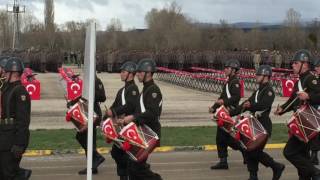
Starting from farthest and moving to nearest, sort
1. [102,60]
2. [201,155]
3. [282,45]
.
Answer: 1. [282,45]
2. [102,60]
3. [201,155]

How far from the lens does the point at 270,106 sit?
372 inches

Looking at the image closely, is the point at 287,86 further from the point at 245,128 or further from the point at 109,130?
→ the point at 109,130

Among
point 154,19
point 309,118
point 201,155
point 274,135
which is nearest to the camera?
point 309,118

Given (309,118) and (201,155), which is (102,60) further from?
(309,118)

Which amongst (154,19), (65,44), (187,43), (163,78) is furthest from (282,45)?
(163,78)

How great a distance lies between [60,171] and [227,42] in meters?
69.7

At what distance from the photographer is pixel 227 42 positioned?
79.2 m

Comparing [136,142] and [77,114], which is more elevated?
[77,114]

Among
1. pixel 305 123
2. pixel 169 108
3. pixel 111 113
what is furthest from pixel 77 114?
pixel 169 108

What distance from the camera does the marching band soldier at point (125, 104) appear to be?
886 centimetres

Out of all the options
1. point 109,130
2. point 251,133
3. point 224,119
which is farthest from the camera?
point 224,119

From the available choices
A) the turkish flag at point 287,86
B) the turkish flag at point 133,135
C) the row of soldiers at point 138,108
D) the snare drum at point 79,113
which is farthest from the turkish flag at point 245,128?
the turkish flag at point 287,86

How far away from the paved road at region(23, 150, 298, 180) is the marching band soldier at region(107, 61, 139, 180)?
116 cm

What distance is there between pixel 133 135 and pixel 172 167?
3.57m
